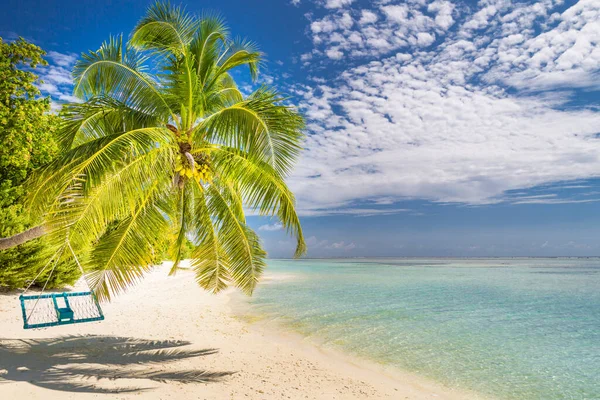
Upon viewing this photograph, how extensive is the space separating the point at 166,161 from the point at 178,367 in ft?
11.5

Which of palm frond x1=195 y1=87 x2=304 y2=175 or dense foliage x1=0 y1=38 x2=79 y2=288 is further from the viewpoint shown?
dense foliage x1=0 y1=38 x2=79 y2=288

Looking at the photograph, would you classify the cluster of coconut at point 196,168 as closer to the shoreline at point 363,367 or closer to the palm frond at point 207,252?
the palm frond at point 207,252

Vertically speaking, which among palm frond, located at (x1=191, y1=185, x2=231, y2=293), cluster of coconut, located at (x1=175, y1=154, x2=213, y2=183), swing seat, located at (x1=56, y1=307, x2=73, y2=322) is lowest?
swing seat, located at (x1=56, y1=307, x2=73, y2=322)

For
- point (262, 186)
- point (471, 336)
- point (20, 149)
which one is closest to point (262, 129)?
point (262, 186)

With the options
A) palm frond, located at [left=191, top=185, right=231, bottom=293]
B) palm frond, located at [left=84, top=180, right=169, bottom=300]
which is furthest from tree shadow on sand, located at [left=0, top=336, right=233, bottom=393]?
palm frond, located at [left=191, top=185, right=231, bottom=293]

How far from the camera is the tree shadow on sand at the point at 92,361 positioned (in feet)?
18.2

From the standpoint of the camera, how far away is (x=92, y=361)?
6746 millimetres

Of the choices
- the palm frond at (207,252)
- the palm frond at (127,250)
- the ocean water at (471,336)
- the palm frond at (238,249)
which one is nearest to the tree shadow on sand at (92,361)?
the palm frond at (127,250)

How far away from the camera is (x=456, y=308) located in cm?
1695

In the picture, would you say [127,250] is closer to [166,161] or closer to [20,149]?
A: [166,161]

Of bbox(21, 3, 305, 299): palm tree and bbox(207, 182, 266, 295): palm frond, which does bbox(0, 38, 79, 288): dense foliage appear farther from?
bbox(207, 182, 266, 295): palm frond

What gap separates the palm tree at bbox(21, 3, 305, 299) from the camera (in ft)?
20.4

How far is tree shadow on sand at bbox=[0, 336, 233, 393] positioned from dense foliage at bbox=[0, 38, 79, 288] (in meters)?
4.88

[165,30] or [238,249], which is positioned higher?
[165,30]
